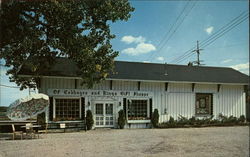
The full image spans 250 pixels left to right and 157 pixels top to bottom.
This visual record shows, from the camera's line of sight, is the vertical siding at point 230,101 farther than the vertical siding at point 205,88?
Yes

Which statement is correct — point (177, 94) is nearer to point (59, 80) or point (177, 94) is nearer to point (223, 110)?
point (223, 110)

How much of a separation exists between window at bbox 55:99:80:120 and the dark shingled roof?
1.73 metres

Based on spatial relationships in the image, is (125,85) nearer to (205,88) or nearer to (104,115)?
(104,115)

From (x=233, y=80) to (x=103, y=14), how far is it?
12853 mm

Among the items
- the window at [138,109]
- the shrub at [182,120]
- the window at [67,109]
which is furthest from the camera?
the shrub at [182,120]

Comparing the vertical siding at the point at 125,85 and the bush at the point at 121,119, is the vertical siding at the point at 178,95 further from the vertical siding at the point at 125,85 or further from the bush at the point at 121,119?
the bush at the point at 121,119

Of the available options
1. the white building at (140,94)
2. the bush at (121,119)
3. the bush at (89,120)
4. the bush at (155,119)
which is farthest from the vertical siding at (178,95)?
the bush at (89,120)

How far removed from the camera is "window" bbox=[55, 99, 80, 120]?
15.1 m

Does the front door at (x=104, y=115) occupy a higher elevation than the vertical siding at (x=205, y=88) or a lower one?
lower

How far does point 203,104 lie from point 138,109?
212 inches

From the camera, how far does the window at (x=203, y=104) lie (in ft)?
59.5

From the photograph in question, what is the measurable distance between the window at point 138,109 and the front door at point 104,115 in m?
1.34

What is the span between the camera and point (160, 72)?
18953 millimetres

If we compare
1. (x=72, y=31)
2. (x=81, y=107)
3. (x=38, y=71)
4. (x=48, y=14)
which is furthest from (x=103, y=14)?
(x=81, y=107)
